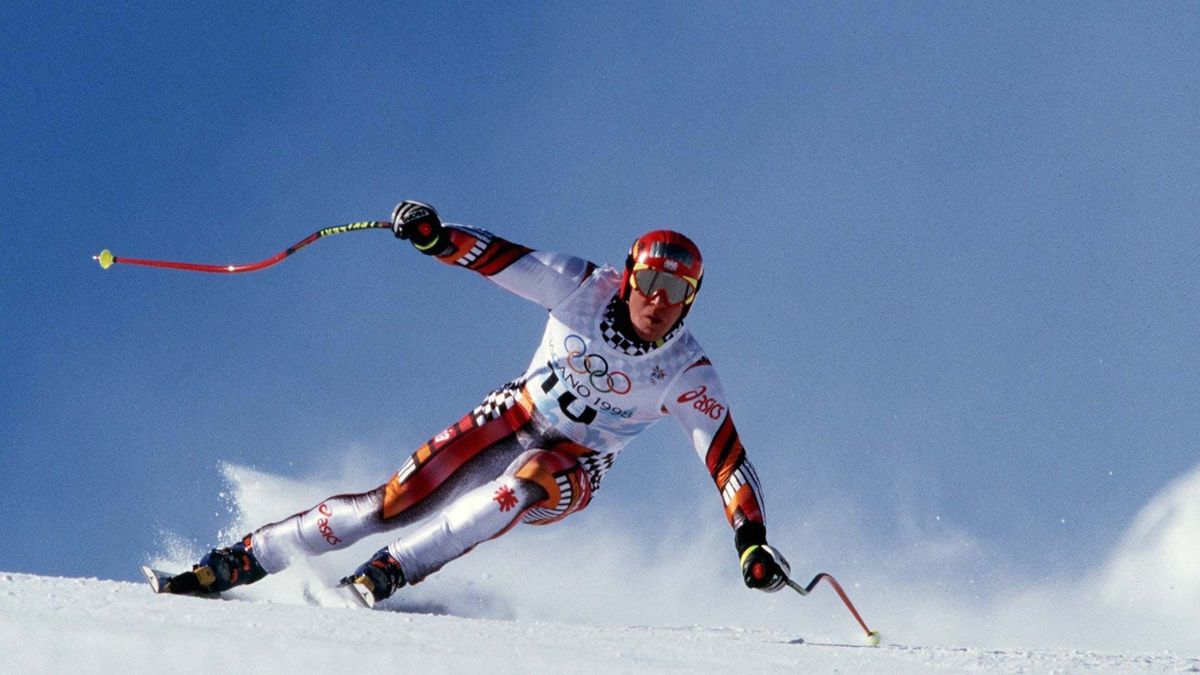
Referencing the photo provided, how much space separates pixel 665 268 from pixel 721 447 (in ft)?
3.48

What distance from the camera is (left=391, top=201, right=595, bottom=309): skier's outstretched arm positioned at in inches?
298

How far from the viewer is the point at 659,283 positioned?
7.55m

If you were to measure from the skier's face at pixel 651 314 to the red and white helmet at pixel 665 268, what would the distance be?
3cm

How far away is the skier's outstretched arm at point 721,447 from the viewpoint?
726 cm

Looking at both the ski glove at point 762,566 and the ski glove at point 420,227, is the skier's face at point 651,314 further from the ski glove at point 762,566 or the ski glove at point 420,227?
the ski glove at point 762,566

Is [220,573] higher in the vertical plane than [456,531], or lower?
lower

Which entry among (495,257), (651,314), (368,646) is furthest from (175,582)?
(651,314)

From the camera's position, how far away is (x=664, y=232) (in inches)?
303

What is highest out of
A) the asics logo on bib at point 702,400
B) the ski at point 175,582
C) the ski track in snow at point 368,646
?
the asics logo on bib at point 702,400

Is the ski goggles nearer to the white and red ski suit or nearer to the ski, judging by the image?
the white and red ski suit

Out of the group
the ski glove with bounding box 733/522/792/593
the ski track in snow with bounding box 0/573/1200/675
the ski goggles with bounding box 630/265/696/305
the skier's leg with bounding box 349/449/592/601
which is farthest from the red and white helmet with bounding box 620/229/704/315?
the ski track in snow with bounding box 0/573/1200/675

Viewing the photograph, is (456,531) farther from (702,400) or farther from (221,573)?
(702,400)

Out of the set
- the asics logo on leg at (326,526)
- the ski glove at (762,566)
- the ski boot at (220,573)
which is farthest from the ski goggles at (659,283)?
the ski boot at (220,573)

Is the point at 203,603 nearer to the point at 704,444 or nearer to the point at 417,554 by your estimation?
the point at 417,554
